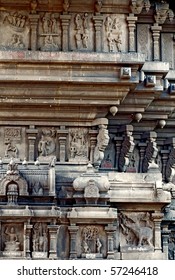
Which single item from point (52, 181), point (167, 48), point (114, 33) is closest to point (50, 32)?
point (114, 33)

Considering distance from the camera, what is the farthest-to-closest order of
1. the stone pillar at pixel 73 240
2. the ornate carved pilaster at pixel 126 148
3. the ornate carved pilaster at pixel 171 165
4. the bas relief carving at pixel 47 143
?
the ornate carved pilaster at pixel 171 165 → the ornate carved pilaster at pixel 126 148 → the bas relief carving at pixel 47 143 → the stone pillar at pixel 73 240

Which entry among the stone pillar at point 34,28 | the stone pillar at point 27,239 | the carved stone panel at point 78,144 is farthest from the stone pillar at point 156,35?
the stone pillar at point 27,239

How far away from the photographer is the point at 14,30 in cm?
2269

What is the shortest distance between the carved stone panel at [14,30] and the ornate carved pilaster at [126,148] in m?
3.32

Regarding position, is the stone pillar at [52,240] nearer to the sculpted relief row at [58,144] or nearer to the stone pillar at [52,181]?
the stone pillar at [52,181]

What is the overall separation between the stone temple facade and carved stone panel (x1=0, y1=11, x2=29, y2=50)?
0.08ft

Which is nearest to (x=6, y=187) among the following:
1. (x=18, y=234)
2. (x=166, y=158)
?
(x=18, y=234)

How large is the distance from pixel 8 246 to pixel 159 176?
443 cm

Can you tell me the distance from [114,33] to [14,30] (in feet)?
8.03

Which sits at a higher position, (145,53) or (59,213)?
(145,53)

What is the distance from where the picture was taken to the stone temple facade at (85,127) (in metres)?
20.8
